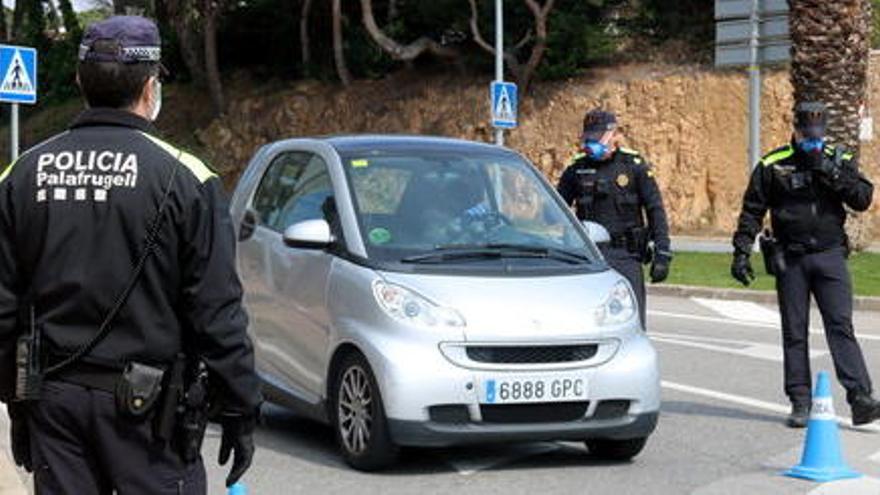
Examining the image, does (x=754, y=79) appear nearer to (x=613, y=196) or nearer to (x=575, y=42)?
(x=575, y=42)

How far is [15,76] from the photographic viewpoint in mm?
15172

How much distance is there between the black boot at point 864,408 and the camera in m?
8.23

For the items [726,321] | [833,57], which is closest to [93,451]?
[726,321]

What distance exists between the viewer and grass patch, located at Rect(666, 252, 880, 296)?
17828 mm

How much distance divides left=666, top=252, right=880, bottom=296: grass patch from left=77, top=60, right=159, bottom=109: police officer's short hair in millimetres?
13522

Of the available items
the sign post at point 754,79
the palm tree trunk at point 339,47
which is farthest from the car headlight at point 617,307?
the palm tree trunk at point 339,47

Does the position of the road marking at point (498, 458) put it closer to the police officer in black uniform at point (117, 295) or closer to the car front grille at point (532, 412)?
the car front grille at point (532, 412)

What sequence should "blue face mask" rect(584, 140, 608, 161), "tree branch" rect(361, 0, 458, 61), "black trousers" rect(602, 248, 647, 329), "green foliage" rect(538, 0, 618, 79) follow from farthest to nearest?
"tree branch" rect(361, 0, 458, 61)
"green foliage" rect(538, 0, 618, 79)
"blue face mask" rect(584, 140, 608, 161)
"black trousers" rect(602, 248, 647, 329)

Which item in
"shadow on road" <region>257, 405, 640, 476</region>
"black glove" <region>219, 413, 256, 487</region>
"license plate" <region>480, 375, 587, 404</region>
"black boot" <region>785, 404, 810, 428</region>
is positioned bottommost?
"black boot" <region>785, 404, 810, 428</region>

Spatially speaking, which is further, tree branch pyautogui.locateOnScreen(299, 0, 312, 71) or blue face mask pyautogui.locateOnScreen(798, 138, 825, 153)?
tree branch pyautogui.locateOnScreen(299, 0, 312, 71)

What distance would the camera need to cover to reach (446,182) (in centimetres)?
780

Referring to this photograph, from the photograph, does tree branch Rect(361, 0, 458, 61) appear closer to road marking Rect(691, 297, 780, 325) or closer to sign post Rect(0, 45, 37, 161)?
road marking Rect(691, 297, 780, 325)

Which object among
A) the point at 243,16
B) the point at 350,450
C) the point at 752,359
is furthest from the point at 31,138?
the point at 350,450

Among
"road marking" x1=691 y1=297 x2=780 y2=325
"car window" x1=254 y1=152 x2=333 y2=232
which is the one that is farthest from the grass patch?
"car window" x1=254 y1=152 x2=333 y2=232
